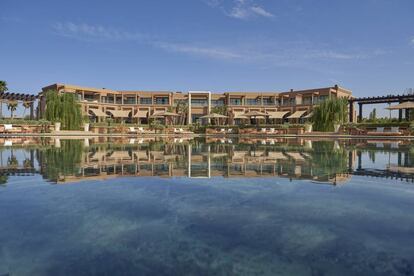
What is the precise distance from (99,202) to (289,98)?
49840 millimetres

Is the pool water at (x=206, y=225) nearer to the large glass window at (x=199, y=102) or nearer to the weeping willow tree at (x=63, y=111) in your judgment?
the weeping willow tree at (x=63, y=111)

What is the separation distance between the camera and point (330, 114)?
114 ft

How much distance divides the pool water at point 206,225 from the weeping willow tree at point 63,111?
86.4ft

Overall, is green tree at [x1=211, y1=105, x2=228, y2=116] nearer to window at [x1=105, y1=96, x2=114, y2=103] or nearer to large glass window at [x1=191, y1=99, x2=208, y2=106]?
large glass window at [x1=191, y1=99, x2=208, y2=106]

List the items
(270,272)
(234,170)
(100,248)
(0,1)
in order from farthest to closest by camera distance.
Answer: (0,1) → (234,170) → (100,248) → (270,272)

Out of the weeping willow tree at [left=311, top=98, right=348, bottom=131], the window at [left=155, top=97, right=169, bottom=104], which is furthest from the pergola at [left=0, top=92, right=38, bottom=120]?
the weeping willow tree at [left=311, top=98, right=348, bottom=131]

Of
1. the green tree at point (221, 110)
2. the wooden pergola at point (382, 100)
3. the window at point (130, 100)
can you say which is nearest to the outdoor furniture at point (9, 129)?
the window at point (130, 100)

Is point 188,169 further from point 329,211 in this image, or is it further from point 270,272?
point 270,272

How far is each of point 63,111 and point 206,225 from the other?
3084 cm

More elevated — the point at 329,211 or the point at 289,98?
the point at 289,98

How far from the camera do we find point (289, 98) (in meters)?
51.8

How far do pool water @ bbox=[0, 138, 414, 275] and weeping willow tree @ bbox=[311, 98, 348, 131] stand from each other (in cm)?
2932

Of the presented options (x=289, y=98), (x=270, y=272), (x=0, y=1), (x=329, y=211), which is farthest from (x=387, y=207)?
(x=289, y=98)

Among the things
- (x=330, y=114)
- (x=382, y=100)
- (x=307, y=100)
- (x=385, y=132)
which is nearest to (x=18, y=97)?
(x=330, y=114)
